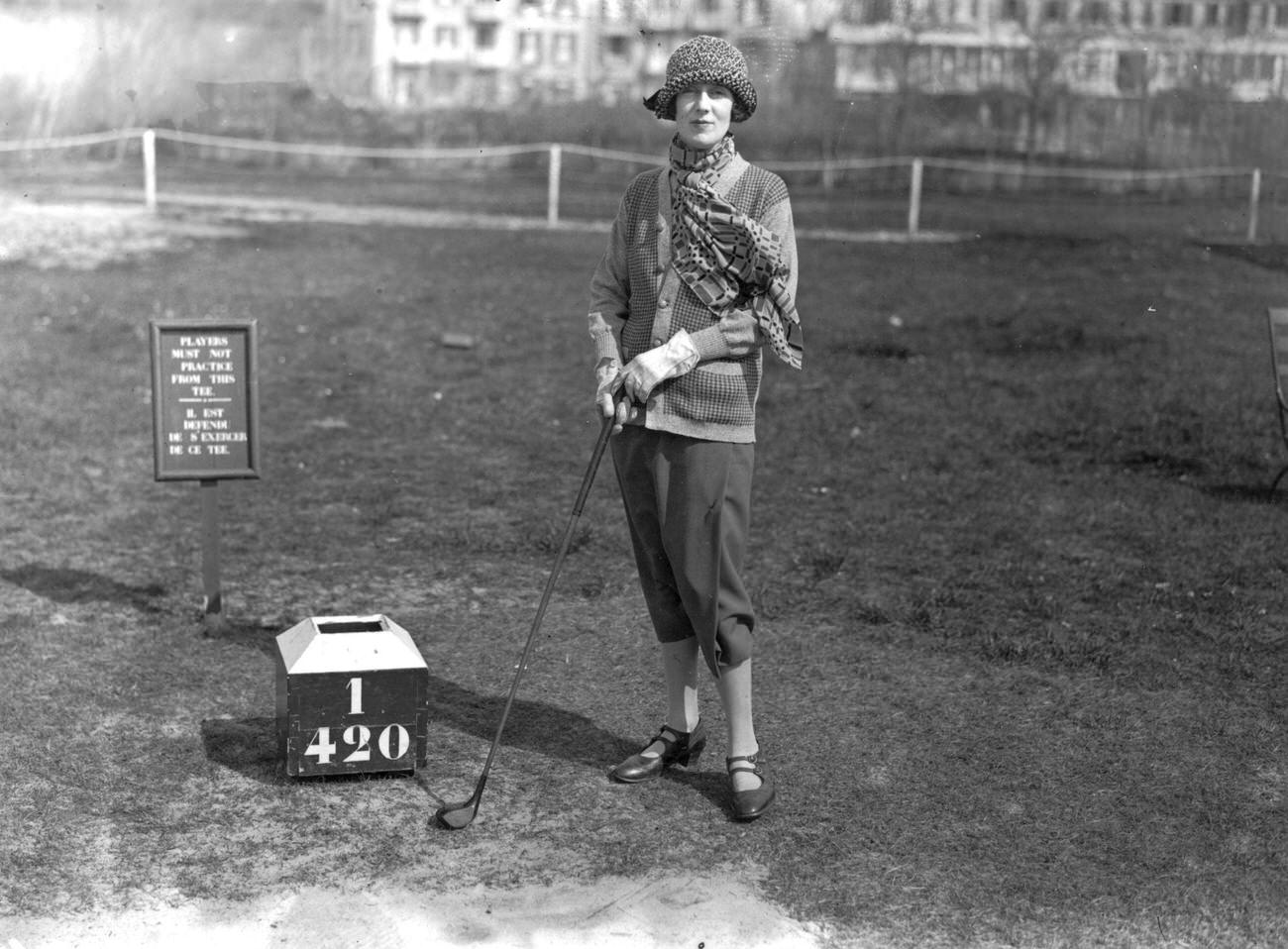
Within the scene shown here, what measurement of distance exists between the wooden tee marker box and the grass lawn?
0.36ft

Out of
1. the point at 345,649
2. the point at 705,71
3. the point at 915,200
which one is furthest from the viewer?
the point at 915,200

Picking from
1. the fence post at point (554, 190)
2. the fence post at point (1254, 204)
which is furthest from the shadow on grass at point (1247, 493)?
the fence post at point (554, 190)

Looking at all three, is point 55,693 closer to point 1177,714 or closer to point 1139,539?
point 1177,714

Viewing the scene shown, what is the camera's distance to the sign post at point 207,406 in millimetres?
5914

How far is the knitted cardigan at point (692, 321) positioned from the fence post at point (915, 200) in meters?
17.0

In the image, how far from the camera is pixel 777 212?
4.27 metres

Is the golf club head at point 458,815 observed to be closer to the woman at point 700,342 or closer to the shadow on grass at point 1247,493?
the woman at point 700,342

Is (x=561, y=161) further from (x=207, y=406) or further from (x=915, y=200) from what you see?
(x=207, y=406)

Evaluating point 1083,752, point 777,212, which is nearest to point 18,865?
point 777,212

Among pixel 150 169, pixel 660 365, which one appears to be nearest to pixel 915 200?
pixel 150 169

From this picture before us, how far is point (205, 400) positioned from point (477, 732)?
1.72 meters

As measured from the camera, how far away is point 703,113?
419cm

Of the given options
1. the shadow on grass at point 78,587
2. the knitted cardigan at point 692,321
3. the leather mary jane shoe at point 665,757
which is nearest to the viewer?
the knitted cardigan at point 692,321

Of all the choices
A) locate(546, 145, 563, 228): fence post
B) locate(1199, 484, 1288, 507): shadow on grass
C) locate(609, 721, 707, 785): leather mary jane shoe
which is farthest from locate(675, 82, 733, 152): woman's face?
locate(546, 145, 563, 228): fence post
